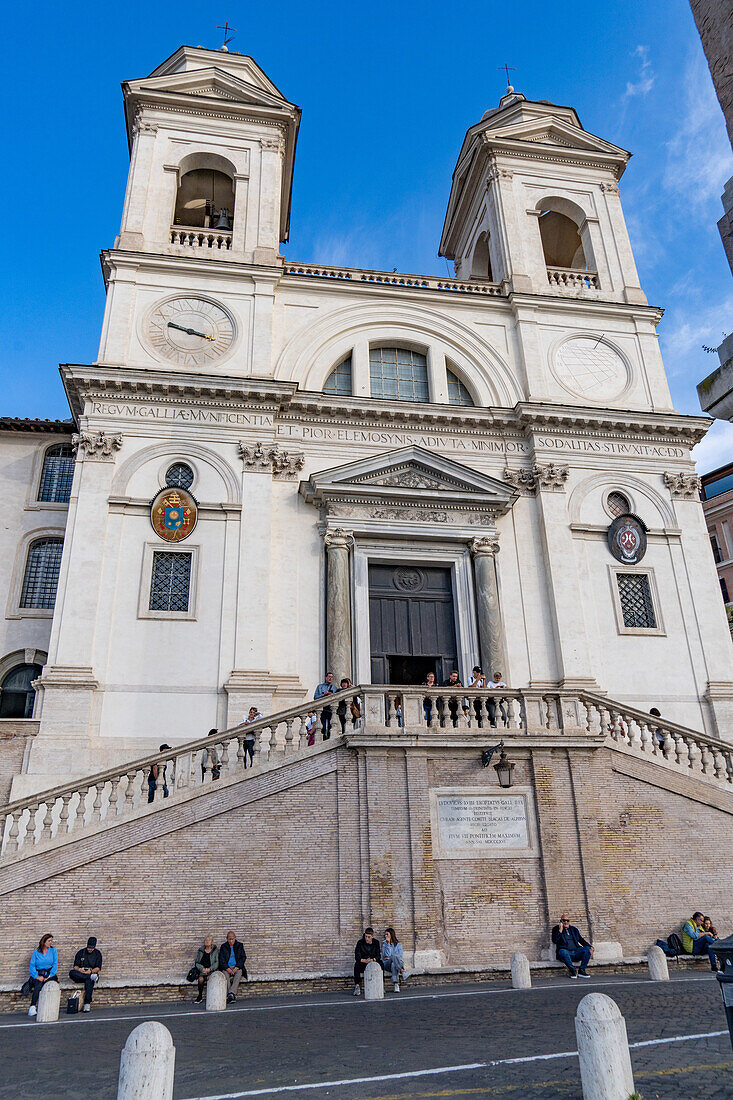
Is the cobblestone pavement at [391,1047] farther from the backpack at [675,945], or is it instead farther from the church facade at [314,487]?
the church facade at [314,487]

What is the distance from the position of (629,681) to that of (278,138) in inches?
774

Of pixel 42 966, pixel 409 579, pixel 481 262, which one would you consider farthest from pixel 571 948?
pixel 481 262

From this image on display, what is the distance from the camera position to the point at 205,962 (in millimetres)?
11305

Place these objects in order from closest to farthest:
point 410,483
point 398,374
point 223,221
→ point 410,483 < point 398,374 < point 223,221

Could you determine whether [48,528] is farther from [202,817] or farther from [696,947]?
[696,947]

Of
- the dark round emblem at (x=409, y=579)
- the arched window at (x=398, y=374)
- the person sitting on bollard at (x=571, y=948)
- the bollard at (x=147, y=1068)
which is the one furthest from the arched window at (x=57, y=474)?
the bollard at (x=147, y=1068)

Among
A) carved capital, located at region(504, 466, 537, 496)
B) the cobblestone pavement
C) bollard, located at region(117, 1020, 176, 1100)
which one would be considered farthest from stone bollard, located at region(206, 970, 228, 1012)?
carved capital, located at region(504, 466, 537, 496)

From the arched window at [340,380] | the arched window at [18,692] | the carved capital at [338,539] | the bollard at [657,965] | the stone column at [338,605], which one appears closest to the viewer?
the bollard at [657,965]

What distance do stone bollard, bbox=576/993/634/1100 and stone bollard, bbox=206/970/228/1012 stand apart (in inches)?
243

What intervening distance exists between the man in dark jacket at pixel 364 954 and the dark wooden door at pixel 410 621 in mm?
7791

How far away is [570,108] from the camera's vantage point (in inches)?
1156

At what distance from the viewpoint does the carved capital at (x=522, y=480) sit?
21.6 metres

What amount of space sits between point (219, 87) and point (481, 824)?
24.0 meters

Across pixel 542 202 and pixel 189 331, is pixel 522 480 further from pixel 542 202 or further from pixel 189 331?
pixel 542 202
